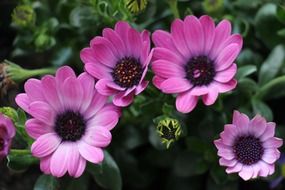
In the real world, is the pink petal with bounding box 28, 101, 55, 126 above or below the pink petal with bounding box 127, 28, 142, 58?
below

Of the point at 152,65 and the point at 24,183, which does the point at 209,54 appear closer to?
the point at 152,65

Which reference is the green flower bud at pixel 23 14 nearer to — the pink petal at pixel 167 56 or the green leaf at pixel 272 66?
the pink petal at pixel 167 56

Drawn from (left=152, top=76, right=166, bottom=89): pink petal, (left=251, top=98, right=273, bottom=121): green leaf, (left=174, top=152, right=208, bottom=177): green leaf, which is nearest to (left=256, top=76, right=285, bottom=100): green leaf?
(left=251, top=98, right=273, bottom=121): green leaf

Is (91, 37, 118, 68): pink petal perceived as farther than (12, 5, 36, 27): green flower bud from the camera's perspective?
No

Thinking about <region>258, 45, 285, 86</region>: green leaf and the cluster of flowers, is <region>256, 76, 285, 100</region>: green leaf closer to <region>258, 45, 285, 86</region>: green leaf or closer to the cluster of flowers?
<region>258, 45, 285, 86</region>: green leaf

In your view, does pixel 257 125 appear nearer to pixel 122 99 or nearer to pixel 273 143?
pixel 273 143

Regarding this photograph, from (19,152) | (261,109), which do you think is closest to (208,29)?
(261,109)
